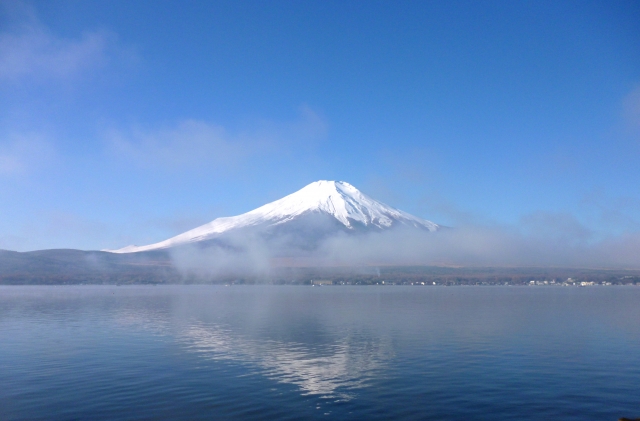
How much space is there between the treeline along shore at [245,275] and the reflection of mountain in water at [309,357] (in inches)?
4549

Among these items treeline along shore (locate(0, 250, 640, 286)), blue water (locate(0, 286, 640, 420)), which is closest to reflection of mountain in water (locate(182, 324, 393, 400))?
blue water (locate(0, 286, 640, 420))

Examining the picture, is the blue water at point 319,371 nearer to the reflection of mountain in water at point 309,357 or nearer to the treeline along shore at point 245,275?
the reflection of mountain in water at point 309,357

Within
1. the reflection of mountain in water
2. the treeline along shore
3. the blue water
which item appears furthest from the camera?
the treeline along shore

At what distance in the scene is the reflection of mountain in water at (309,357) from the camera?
660 inches

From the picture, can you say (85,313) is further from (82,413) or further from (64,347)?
(82,413)

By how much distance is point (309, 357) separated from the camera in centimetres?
2127

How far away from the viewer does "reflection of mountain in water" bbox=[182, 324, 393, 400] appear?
55.0 feet

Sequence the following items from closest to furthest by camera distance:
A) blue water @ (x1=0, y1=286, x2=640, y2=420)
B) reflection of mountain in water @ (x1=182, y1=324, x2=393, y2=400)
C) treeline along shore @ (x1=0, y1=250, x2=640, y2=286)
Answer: blue water @ (x1=0, y1=286, x2=640, y2=420) → reflection of mountain in water @ (x1=182, y1=324, x2=393, y2=400) → treeline along shore @ (x1=0, y1=250, x2=640, y2=286)

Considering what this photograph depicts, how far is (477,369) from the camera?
19.0 m

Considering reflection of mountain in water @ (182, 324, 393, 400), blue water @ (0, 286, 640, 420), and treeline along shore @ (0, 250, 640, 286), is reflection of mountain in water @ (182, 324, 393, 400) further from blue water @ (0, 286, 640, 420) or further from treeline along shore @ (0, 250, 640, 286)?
treeline along shore @ (0, 250, 640, 286)

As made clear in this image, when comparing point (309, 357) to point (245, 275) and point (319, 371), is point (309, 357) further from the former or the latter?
point (245, 275)

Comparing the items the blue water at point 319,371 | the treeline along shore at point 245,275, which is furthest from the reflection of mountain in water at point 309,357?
the treeline along shore at point 245,275

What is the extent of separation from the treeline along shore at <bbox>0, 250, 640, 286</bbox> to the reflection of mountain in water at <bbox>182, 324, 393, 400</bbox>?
379 feet

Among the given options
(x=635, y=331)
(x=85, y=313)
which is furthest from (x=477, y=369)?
(x=85, y=313)
